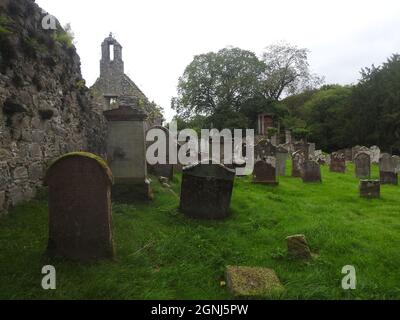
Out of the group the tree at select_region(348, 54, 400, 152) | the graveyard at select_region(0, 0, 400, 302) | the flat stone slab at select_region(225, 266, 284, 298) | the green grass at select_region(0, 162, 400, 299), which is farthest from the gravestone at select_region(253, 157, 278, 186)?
the tree at select_region(348, 54, 400, 152)

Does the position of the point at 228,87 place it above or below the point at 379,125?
above

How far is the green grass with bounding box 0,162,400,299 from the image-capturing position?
13.7 ft

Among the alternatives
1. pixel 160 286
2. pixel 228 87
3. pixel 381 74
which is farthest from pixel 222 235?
pixel 228 87

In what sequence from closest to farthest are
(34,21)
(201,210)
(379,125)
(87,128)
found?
(201,210)
(34,21)
(87,128)
(379,125)

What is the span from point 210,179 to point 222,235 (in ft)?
4.71

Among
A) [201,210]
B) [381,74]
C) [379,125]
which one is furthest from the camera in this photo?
[381,74]

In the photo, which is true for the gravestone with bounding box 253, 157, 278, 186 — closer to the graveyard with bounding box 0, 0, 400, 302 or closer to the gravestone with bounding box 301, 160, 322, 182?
the graveyard with bounding box 0, 0, 400, 302

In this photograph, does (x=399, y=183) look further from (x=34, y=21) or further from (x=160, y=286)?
(x=34, y=21)

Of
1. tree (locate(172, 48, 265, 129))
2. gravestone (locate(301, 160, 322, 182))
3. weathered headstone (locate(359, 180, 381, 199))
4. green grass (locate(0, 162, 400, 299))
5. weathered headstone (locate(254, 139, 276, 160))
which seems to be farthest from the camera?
tree (locate(172, 48, 265, 129))

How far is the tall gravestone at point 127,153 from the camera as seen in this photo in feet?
26.5

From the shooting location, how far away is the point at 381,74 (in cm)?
3206

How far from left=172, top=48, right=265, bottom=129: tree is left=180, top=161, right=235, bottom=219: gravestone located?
1384 inches

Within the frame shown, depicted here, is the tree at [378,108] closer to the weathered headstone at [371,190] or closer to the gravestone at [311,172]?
the gravestone at [311,172]
